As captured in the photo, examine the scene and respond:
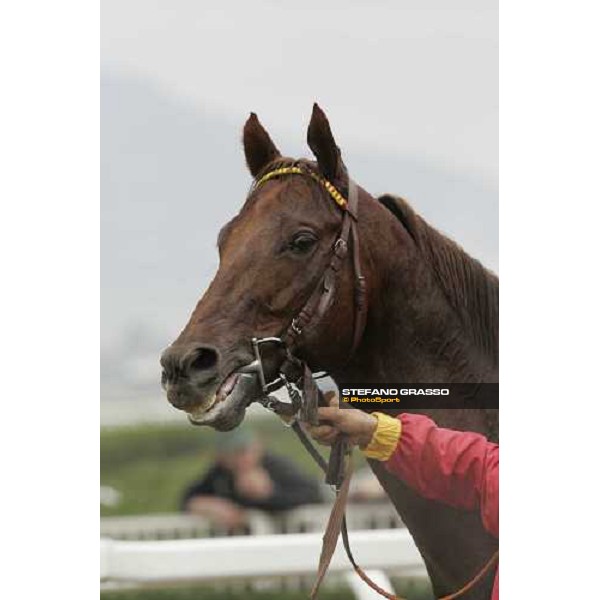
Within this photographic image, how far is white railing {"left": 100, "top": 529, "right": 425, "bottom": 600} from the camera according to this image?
195 cm

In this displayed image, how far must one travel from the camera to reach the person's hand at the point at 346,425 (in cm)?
179

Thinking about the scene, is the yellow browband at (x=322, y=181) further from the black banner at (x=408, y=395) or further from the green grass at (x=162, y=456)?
the green grass at (x=162, y=456)

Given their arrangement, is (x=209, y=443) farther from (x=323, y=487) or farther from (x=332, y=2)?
(x=332, y=2)

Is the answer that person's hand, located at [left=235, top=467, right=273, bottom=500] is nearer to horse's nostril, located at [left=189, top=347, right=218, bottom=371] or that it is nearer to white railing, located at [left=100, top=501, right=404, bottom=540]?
white railing, located at [left=100, top=501, right=404, bottom=540]

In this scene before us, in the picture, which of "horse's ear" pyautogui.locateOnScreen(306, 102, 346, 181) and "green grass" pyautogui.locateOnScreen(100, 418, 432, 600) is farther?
"green grass" pyautogui.locateOnScreen(100, 418, 432, 600)

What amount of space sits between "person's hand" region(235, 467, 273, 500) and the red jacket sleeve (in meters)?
0.26

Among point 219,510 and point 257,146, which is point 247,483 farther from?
point 257,146

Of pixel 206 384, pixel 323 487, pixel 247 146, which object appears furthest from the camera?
pixel 323 487

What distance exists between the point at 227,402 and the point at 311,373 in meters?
0.18

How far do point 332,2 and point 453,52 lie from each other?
253 mm

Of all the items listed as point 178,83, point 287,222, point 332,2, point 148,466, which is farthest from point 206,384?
point 332,2

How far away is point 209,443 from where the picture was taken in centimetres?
194

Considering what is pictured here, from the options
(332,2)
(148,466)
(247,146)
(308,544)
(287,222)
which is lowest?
(308,544)

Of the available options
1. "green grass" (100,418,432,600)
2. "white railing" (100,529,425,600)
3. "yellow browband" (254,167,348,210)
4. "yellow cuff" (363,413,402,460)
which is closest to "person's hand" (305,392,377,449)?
"yellow cuff" (363,413,402,460)
